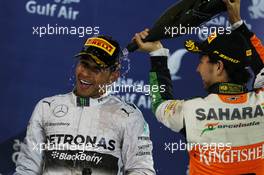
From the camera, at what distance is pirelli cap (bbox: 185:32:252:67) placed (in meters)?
1.70

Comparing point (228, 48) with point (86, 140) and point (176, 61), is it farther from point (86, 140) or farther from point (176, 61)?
point (86, 140)

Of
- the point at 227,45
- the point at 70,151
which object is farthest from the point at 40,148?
the point at 227,45

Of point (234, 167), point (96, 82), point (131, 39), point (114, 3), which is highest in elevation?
point (114, 3)

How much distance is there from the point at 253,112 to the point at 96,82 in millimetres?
576

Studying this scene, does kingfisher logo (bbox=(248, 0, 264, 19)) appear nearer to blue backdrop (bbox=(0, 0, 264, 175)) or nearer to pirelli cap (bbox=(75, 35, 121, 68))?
blue backdrop (bbox=(0, 0, 264, 175))

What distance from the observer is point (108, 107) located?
177 centimetres

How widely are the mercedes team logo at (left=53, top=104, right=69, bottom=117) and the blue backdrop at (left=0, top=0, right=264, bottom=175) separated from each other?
10cm

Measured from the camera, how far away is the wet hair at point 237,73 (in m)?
1.71

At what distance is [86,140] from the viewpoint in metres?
1.73

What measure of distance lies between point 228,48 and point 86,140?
605mm

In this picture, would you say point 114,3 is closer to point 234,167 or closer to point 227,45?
point 227,45
